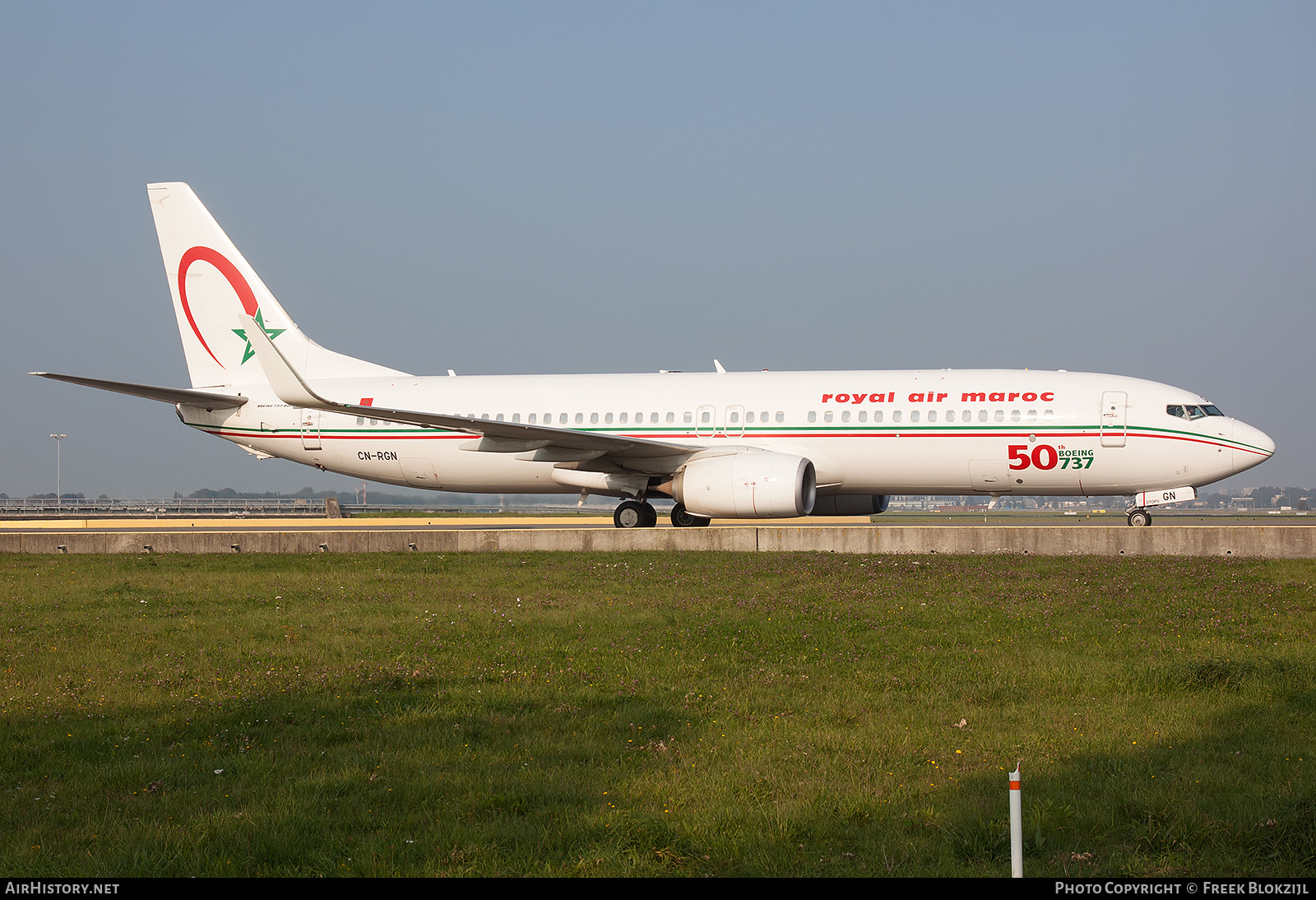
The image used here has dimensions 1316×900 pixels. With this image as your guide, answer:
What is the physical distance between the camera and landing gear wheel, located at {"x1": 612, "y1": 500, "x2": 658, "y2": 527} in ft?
78.2

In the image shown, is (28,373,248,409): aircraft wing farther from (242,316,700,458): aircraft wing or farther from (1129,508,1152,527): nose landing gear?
(1129,508,1152,527): nose landing gear

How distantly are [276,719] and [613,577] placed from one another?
26.3 ft

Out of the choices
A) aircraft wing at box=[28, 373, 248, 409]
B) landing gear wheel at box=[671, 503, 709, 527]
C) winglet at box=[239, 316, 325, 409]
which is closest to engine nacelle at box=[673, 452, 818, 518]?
landing gear wheel at box=[671, 503, 709, 527]

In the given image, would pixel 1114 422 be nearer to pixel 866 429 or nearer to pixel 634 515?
pixel 866 429

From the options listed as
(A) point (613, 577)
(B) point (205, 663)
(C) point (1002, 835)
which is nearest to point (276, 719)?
(B) point (205, 663)

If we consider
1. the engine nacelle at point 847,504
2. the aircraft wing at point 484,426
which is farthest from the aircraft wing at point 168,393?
the engine nacelle at point 847,504

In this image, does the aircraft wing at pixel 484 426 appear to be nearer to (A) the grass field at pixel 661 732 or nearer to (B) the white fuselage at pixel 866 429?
(B) the white fuselage at pixel 866 429

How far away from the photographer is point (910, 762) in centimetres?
605

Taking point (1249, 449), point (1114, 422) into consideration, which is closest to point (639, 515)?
point (1114, 422)

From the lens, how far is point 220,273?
27219mm

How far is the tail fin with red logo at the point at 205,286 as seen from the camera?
2708 cm

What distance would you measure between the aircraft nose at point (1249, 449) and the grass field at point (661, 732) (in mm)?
9628

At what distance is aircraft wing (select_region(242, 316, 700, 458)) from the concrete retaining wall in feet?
8.85

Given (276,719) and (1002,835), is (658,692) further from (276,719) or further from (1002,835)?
(1002,835)
